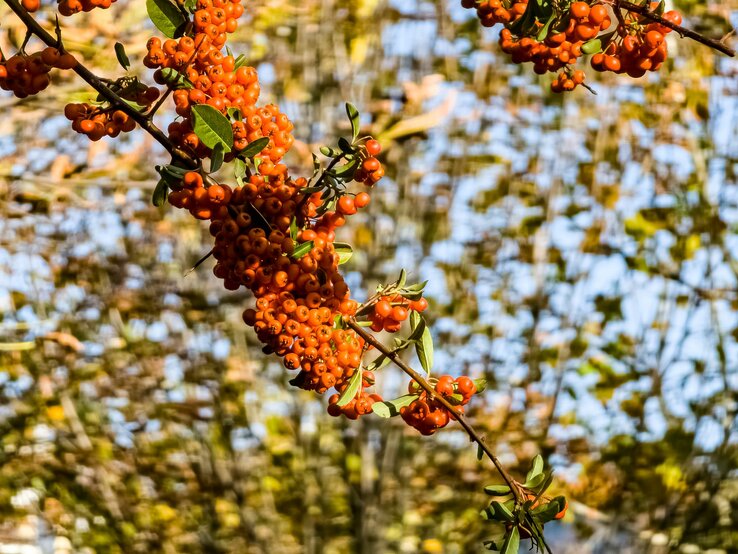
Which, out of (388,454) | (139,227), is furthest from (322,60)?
(388,454)

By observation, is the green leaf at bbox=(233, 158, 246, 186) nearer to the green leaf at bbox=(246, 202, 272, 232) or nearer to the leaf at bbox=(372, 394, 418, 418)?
the green leaf at bbox=(246, 202, 272, 232)

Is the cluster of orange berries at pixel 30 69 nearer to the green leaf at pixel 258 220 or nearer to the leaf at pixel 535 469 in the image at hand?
the green leaf at pixel 258 220

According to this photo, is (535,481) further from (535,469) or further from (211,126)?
(211,126)

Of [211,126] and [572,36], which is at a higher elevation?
[572,36]

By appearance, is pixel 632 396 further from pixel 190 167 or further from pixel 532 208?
pixel 190 167

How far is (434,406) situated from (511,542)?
10.2 inches

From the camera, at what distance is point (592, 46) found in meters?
1.76

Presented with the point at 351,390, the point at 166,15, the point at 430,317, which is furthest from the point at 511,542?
the point at 430,317

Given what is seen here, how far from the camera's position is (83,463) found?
219 inches

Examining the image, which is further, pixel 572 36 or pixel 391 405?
pixel 572 36

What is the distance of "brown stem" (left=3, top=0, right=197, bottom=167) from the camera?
140 cm

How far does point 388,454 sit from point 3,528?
2732mm

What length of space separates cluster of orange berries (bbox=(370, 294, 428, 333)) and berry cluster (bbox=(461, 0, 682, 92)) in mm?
513

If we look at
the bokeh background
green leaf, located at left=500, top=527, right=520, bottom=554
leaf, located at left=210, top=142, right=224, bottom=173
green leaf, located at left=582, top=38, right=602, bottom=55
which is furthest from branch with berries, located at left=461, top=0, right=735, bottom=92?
the bokeh background
